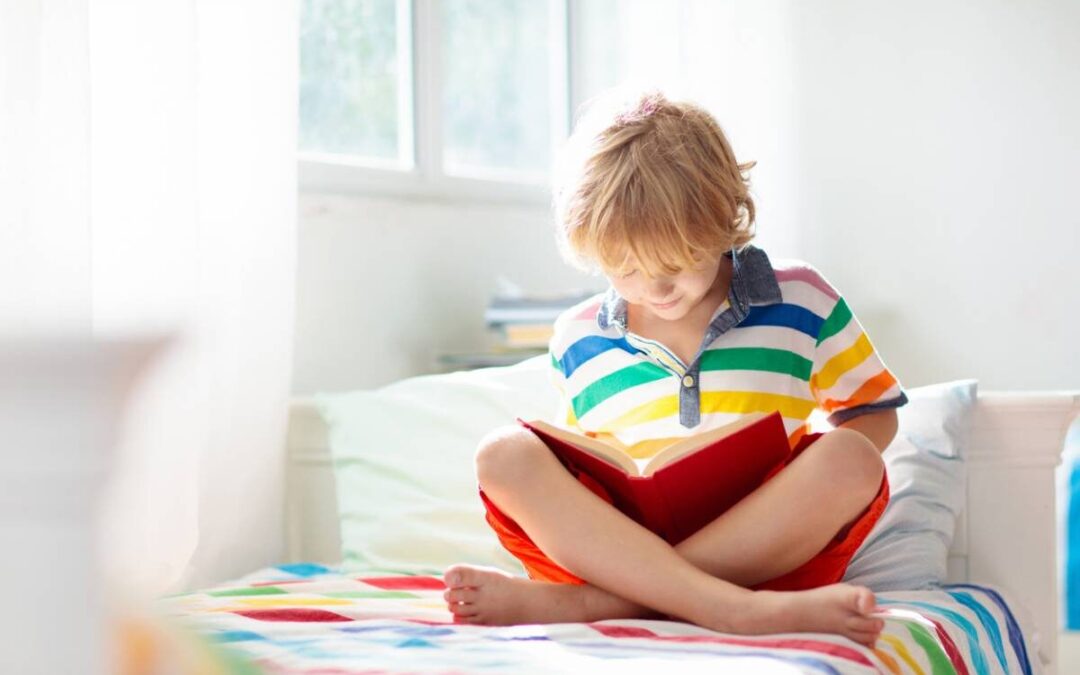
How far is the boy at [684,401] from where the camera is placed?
1.14 metres

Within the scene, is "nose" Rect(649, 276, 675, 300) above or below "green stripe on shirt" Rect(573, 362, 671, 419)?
above

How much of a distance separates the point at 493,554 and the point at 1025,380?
119 centimetres

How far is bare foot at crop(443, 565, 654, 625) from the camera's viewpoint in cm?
116

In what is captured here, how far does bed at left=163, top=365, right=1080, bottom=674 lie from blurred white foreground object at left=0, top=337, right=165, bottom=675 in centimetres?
31

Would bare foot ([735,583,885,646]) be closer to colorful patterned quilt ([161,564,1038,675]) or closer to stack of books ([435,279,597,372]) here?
colorful patterned quilt ([161,564,1038,675])

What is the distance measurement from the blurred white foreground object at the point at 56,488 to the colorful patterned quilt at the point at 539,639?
0.37 m

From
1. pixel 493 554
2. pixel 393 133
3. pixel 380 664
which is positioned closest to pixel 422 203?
pixel 393 133

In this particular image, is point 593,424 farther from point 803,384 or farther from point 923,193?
point 923,193

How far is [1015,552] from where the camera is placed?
4.98 feet

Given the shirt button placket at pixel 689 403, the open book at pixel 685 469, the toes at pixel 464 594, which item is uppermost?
the shirt button placket at pixel 689 403

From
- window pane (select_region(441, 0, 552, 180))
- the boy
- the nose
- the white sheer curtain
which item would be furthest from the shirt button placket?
window pane (select_region(441, 0, 552, 180))

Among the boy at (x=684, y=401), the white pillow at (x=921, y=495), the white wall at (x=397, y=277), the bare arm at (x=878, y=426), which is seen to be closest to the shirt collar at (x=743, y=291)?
the boy at (x=684, y=401)

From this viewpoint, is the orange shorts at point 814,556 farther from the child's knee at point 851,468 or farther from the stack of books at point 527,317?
the stack of books at point 527,317

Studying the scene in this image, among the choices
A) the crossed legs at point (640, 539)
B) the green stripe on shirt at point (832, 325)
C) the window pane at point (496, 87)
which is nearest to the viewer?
the crossed legs at point (640, 539)
